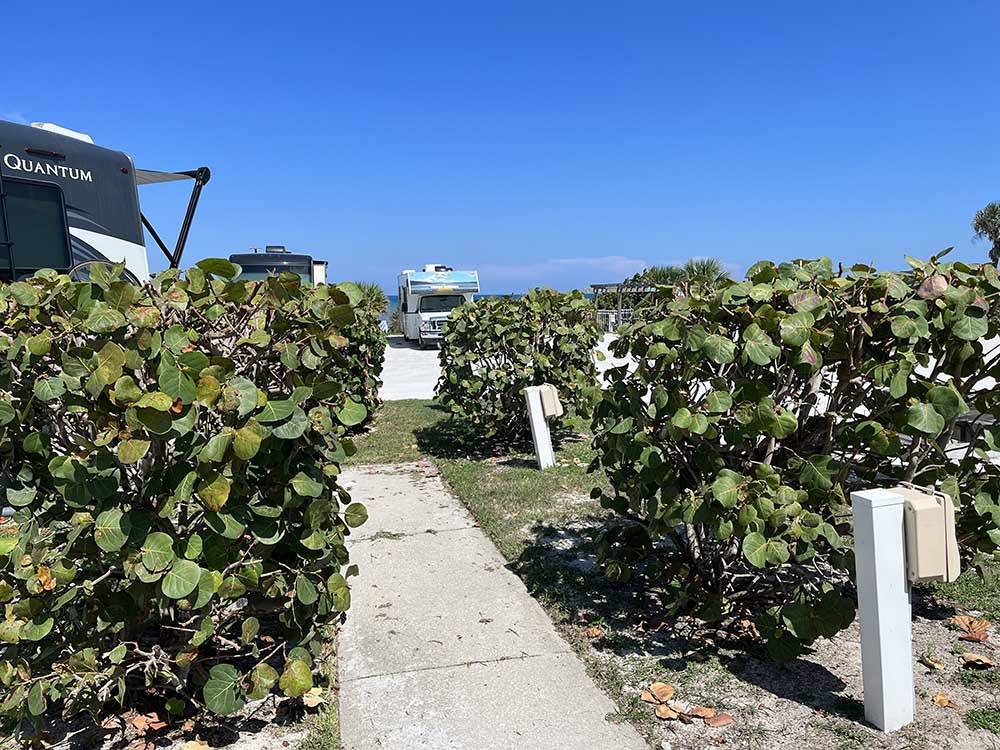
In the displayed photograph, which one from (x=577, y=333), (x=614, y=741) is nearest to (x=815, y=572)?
(x=614, y=741)

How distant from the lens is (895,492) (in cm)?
256

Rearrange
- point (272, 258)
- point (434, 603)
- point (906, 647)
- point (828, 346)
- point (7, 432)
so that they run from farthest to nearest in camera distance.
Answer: point (272, 258), point (434, 603), point (828, 346), point (906, 647), point (7, 432)

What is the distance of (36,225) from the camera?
22.9 ft

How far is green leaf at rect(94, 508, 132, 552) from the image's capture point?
2.21 meters

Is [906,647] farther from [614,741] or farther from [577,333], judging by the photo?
[577,333]

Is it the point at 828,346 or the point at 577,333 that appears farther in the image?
the point at 577,333

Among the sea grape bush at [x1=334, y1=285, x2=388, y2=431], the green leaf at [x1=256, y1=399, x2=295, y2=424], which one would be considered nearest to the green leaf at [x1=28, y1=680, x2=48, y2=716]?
the green leaf at [x1=256, y1=399, x2=295, y2=424]

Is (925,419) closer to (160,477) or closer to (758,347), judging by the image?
(758,347)

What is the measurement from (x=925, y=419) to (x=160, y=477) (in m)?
2.70

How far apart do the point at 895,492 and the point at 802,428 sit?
0.58m

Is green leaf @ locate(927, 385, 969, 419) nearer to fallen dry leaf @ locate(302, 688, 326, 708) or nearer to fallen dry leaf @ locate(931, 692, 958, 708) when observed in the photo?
fallen dry leaf @ locate(931, 692, 958, 708)

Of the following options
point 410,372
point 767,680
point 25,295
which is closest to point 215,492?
point 25,295

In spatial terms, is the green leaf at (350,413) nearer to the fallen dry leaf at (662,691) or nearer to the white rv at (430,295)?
the fallen dry leaf at (662,691)

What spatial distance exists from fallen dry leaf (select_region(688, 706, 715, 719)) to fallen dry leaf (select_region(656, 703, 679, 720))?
0.20 ft
